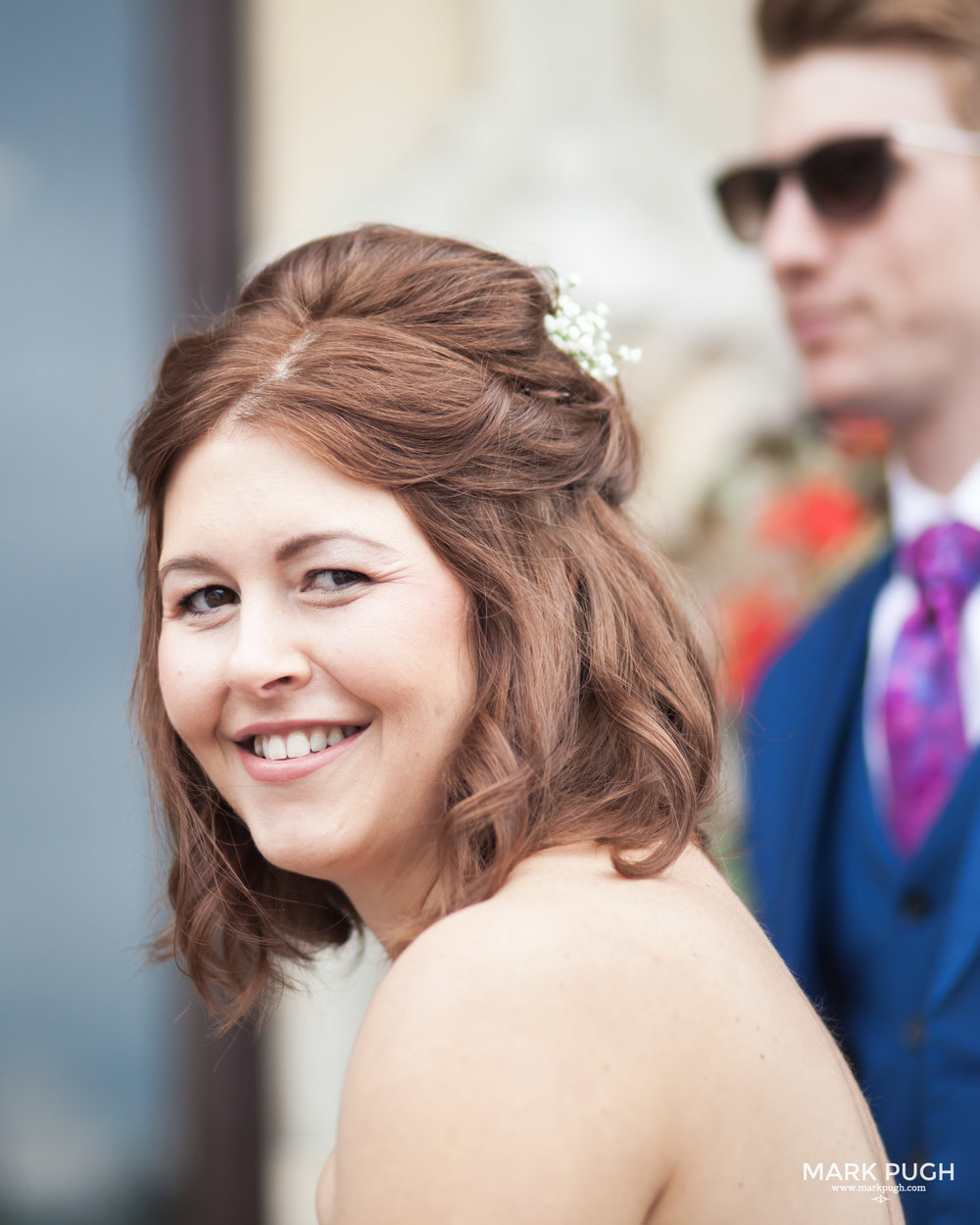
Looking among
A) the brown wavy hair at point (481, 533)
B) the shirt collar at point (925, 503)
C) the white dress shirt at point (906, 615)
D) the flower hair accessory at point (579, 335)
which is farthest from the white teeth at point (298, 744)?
the shirt collar at point (925, 503)

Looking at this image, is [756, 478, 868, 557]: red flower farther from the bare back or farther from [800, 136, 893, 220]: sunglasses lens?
the bare back

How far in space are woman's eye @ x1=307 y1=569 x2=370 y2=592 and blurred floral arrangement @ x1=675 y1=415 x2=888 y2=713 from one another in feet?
6.47

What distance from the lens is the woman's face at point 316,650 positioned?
52.3 inches

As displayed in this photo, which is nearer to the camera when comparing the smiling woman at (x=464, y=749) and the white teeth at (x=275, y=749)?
the smiling woman at (x=464, y=749)

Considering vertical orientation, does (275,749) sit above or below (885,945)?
above

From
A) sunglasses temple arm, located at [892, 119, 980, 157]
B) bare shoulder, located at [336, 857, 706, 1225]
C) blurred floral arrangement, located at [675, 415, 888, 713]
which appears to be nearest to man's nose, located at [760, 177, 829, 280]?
sunglasses temple arm, located at [892, 119, 980, 157]

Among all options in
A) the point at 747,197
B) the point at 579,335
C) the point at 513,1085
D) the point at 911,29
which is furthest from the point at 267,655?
the point at 911,29

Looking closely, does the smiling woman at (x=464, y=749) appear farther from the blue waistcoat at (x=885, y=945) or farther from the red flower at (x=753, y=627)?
the red flower at (x=753, y=627)

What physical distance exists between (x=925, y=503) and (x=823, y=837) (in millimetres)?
711

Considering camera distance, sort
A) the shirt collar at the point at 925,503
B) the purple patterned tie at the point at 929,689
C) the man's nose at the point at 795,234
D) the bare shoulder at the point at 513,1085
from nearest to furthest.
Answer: the bare shoulder at the point at 513,1085 < the purple patterned tie at the point at 929,689 < the shirt collar at the point at 925,503 < the man's nose at the point at 795,234

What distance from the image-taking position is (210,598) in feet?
4.70

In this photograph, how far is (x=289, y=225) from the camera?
3.93 m

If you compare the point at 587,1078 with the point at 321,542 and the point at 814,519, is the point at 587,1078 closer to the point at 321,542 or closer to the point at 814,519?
the point at 321,542

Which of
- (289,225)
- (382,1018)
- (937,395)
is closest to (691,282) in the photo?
(289,225)
